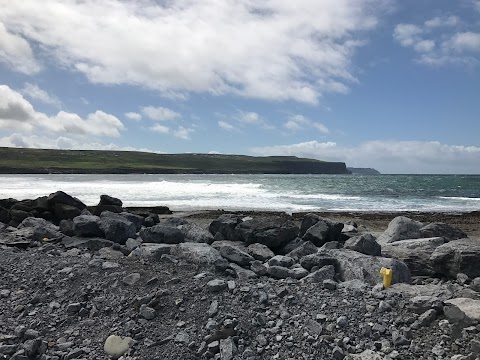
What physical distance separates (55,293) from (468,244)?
27.7 ft

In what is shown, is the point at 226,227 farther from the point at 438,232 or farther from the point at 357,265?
the point at 438,232

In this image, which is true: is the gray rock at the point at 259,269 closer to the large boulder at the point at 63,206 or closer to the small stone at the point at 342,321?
the small stone at the point at 342,321

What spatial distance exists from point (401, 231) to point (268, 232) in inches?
171

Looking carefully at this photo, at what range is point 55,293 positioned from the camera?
24.8ft

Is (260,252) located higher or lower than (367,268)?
lower

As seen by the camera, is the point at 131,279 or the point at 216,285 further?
the point at 131,279

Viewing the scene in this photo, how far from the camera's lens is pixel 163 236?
11.5 meters

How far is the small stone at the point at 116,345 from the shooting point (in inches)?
231

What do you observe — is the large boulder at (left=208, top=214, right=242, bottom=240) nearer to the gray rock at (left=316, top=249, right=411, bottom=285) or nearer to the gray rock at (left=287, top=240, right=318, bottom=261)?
the gray rock at (left=287, top=240, right=318, bottom=261)

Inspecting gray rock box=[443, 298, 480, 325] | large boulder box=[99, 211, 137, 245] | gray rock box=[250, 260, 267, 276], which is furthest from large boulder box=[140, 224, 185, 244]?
gray rock box=[443, 298, 480, 325]

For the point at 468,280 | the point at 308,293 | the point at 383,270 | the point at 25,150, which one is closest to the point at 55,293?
the point at 308,293

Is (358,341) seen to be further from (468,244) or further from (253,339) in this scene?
(468,244)

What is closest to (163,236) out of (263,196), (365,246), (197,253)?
(197,253)

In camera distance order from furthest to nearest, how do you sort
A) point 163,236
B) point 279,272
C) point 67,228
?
point 67,228
point 163,236
point 279,272
